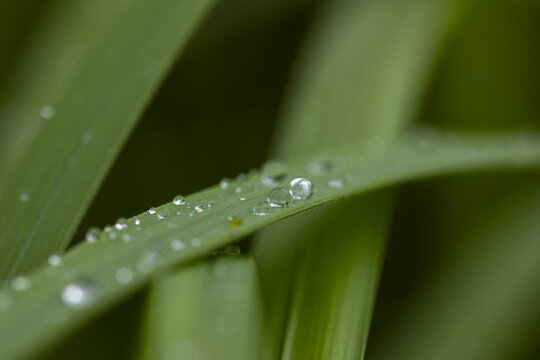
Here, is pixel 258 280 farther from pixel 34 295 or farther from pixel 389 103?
pixel 389 103

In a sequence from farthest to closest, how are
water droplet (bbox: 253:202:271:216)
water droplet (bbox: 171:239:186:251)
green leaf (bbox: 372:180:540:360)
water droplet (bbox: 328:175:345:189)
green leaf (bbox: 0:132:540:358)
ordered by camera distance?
green leaf (bbox: 372:180:540:360), water droplet (bbox: 328:175:345:189), water droplet (bbox: 253:202:271:216), water droplet (bbox: 171:239:186:251), green leaf (bbox: 0:132:540:358)

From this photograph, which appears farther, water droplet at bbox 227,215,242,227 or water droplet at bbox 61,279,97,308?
water droplet at bbox 227,215,242,227

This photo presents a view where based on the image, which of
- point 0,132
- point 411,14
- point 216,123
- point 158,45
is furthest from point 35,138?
point 411,14

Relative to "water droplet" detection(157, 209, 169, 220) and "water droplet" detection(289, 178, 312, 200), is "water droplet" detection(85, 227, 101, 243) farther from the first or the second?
"water droplet" detection(289, 178, 312, 200)

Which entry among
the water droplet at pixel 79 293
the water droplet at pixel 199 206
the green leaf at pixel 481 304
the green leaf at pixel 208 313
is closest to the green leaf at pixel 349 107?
the green leaf at pixel 208 313

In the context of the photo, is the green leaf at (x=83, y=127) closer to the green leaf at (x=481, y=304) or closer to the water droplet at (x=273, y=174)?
the water droplet at (x=273, y=174)

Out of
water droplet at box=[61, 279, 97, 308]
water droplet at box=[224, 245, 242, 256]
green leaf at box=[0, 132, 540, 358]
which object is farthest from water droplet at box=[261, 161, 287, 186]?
water droplet at box=[61, 279, 97, 308]

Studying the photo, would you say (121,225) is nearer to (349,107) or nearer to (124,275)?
(124,275)
